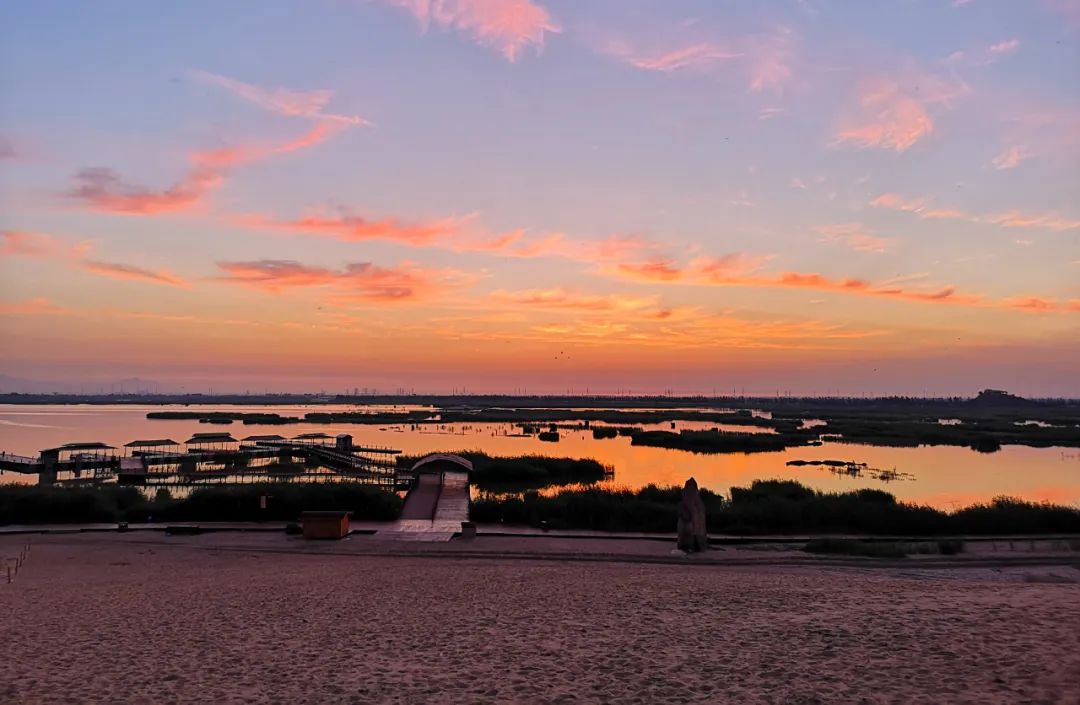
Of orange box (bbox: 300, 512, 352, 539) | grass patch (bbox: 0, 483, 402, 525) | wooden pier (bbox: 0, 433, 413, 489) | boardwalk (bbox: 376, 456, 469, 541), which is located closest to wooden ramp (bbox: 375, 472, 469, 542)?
boardwalk (bbox: 376, 456, 469, 541)

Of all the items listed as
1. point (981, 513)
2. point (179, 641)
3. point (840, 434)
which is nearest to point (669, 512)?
point (981, 513)

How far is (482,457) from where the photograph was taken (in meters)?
43.7

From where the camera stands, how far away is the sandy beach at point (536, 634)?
7.61 meters

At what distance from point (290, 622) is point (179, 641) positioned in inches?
57.5

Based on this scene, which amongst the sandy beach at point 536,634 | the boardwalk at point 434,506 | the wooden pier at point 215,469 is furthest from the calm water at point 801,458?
the sandy beach at point 536,634

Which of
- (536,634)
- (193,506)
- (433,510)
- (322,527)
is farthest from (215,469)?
(536,634)

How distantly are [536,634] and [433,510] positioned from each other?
13.2 meters

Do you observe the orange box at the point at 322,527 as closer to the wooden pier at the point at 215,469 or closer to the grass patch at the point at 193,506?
the grass patch at the point at 193,506

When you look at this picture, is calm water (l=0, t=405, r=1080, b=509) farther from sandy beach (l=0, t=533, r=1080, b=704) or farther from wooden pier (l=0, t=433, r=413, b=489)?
sandy beach (l=0, t=533, r=1080, b=704)

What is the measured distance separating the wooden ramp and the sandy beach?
3884mm

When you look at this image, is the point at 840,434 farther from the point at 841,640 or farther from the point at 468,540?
the point at 841,640

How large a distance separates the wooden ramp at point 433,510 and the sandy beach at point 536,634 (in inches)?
153

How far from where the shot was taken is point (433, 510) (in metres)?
22.5

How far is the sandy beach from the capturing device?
761 centimetres
